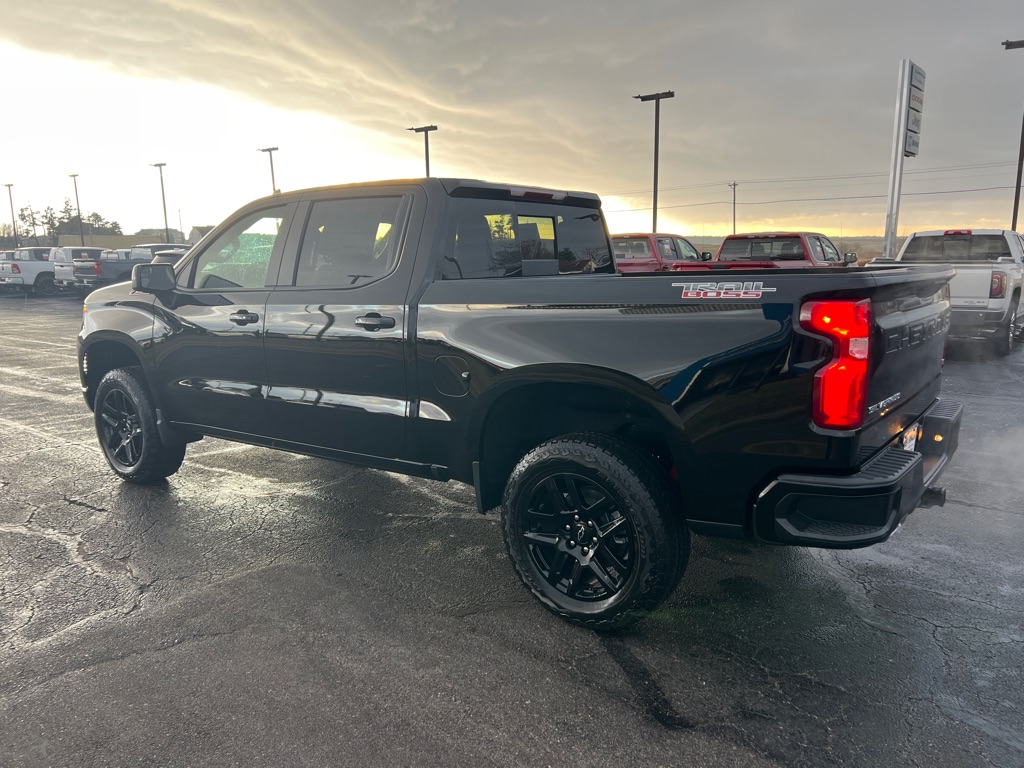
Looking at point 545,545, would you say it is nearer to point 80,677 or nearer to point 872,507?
point 872,507

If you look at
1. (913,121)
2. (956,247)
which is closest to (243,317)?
(956,247)

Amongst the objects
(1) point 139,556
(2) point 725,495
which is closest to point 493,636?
(2) point 725,495

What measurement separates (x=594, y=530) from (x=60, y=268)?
31.7 metres

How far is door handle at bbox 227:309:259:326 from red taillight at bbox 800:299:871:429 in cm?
298

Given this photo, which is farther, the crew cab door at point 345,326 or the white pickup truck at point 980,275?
the white pickup truck at point 980,275

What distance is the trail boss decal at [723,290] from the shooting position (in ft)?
8.62

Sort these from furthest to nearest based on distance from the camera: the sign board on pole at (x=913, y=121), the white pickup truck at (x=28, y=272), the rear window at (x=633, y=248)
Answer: the white pickup truck at (x=28, y=272) < the rear window at (x=633, y=248) < the sign board on pole at (x=913, y=121)

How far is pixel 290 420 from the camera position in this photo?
4.17 metres

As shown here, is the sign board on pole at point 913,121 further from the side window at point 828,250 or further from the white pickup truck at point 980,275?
the white pickup truck at point 980,275

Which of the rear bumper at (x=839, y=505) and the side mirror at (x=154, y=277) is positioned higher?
the side mirror at (x=154, y=277)

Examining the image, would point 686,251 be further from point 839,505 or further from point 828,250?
point 839,505

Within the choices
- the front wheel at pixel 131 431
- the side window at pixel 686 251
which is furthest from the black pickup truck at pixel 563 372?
the side window at pixel 686 251

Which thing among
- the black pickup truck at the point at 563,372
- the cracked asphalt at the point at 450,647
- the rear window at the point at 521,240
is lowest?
the cracked asphalt at the point at 450,647

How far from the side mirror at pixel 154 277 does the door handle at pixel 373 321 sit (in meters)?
1.67
